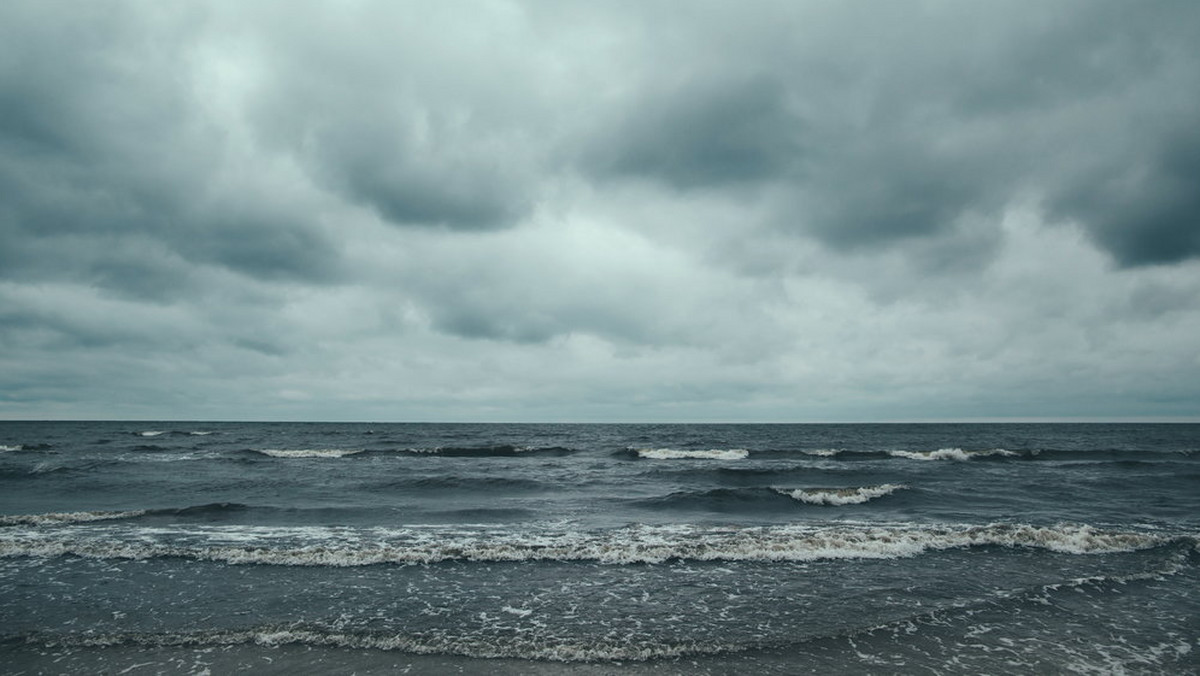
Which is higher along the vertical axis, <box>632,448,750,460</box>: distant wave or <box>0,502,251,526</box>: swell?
<box>0,502,251,526</box>: swell

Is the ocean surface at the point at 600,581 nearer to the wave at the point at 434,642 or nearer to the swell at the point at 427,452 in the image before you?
the wave at the point at 434,642

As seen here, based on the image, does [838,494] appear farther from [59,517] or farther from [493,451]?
[493,451]

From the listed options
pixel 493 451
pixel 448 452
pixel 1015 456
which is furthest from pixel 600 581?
pixel 1015 456

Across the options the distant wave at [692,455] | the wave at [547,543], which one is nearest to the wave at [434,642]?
the wave at [547,543]

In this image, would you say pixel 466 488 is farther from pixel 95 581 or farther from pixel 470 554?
pixel 95 581

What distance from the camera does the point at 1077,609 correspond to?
11109mm

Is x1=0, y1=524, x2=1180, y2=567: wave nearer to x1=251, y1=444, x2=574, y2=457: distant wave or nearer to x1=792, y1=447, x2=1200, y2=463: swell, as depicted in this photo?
x1=792, y1=447, x2=1200, y2=463: swell

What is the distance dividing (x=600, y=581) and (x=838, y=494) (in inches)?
680

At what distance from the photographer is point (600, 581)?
12.9 m

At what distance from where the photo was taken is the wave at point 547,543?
48.7 ft

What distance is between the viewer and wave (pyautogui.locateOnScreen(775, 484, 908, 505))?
82.5 ft

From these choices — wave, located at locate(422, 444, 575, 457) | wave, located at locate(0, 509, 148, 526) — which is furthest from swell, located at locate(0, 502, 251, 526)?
wave, located at locate(422, 444, 575, 457)

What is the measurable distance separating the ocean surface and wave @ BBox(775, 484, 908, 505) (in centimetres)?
16

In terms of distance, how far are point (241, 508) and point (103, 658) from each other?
14961mm
